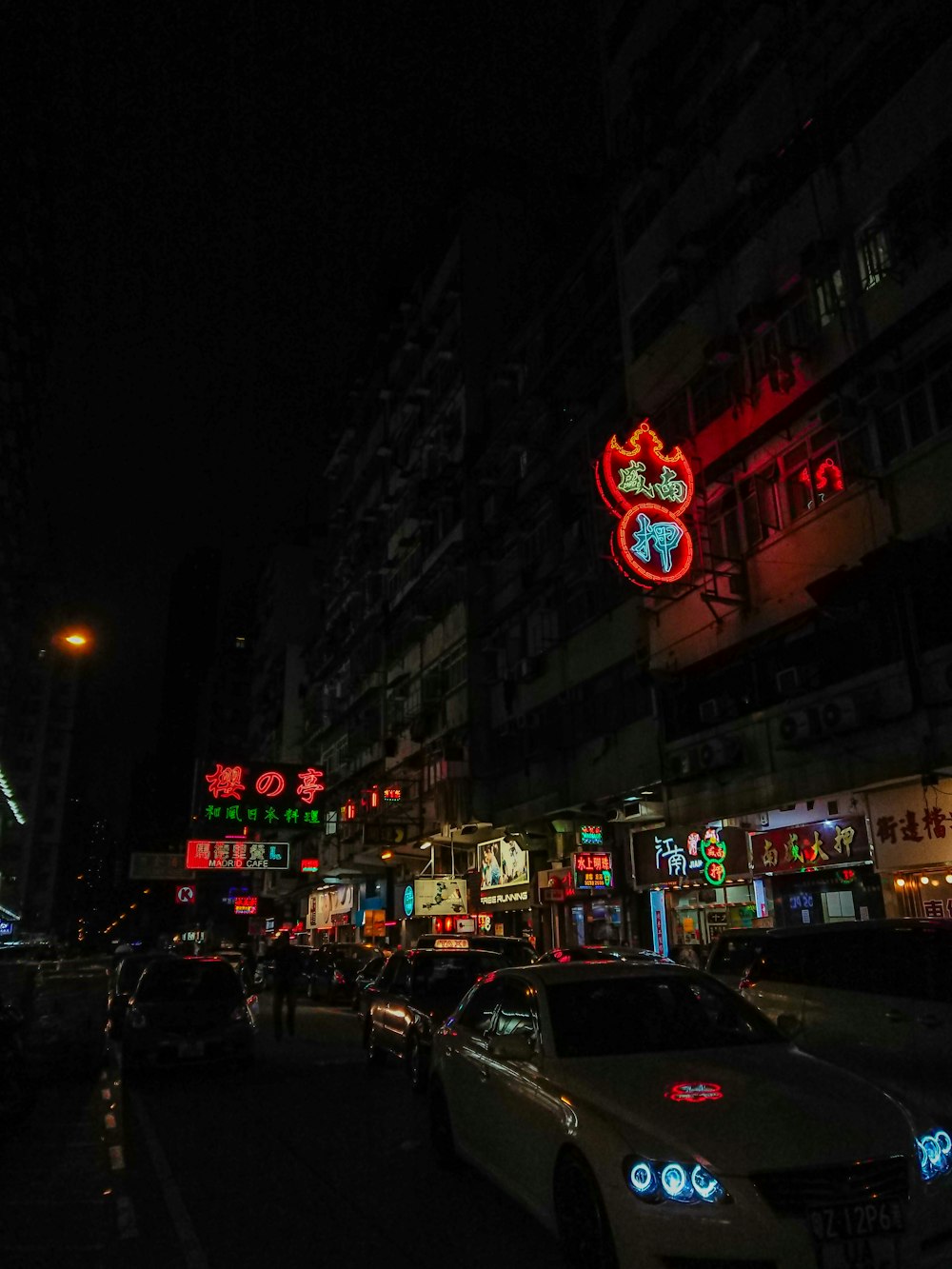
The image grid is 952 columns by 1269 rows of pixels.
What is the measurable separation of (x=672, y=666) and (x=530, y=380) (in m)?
12.6

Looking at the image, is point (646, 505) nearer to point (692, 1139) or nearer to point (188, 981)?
point (188, 981)

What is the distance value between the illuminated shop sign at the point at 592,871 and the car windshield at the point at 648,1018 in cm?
1688

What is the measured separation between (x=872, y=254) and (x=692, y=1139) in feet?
53.7

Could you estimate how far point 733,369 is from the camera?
62.8 ft

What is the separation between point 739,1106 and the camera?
4.54 meters

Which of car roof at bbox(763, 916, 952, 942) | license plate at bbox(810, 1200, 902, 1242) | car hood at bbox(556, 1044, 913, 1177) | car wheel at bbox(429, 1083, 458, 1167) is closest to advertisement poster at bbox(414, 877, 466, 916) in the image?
car roof at bbox(763, 916, 952, 942)

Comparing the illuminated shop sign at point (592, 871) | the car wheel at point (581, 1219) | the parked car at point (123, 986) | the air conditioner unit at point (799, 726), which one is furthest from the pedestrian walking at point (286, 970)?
the car wheel at point (581, 1219)

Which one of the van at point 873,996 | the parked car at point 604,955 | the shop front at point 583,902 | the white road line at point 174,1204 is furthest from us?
the shop front at point 583,902

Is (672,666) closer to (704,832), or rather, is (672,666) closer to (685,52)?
(704,832)

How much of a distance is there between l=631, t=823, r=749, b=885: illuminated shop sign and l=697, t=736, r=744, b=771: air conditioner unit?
1659mm

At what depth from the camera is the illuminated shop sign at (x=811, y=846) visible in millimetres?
15836

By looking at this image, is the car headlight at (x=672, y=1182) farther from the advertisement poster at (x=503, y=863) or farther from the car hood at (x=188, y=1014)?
the advertisement poster at (x=503, y=863)

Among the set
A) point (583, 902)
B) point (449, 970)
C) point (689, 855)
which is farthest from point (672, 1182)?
point (583, 902)

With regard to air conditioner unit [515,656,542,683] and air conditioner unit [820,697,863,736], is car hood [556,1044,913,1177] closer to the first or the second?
air conditioner unit [820,697,863,736]
